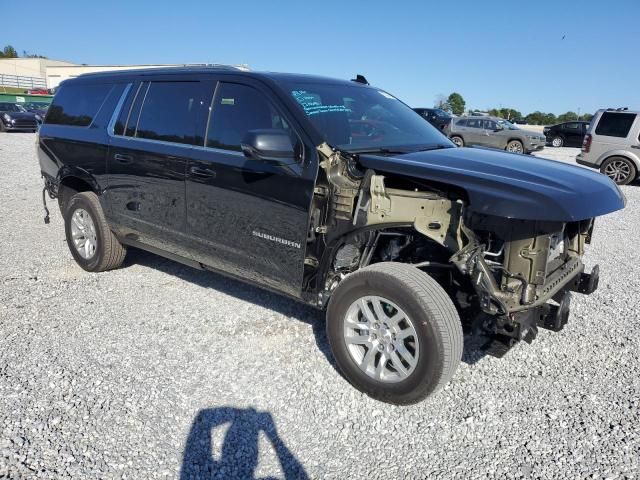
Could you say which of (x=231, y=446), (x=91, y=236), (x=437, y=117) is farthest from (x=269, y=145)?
(x=437, y=117)

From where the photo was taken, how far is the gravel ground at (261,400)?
8.61ft

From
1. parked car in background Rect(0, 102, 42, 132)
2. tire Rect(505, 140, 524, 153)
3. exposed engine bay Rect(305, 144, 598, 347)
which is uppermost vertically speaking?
exposed engine bay Rect(305, 144, 598, 347)

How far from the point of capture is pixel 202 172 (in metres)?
3.88

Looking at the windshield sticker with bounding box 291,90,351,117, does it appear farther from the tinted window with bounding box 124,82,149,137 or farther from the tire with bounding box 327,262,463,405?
the tinted window with bounding box 124,82,149,137

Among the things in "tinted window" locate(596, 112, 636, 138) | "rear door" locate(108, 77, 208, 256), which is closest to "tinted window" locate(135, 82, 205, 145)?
"rear door" locate(108, 77, 208, 256)

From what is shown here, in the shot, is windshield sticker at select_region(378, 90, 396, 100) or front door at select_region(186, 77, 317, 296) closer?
front door at select_region(186, 77, 317, 296)

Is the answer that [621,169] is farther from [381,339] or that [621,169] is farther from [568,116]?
[568,116]

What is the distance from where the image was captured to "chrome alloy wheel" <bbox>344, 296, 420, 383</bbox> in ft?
9.89

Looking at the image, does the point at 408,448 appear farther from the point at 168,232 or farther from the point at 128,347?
the point at 168,232

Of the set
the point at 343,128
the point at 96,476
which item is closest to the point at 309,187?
the point at 343,128

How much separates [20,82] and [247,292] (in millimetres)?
71880

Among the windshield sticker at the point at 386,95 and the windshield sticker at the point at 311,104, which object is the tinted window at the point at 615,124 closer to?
the windshield sticker at the point at 386,95

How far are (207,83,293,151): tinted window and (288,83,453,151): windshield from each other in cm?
22

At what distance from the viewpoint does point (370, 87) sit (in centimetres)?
454
